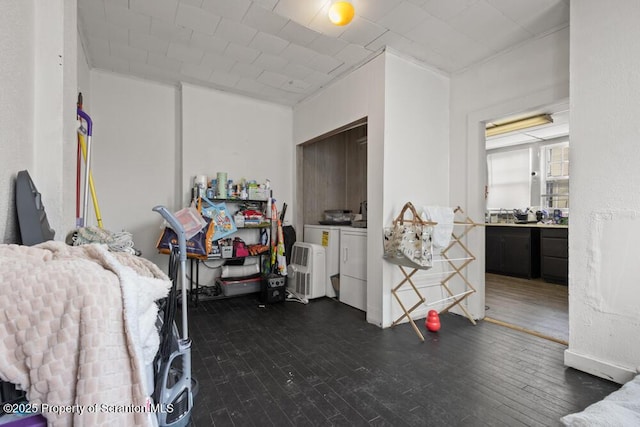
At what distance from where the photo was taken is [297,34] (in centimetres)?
282

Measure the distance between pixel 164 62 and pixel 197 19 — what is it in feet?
3.31

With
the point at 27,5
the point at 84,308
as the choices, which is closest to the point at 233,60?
the point at 27,5

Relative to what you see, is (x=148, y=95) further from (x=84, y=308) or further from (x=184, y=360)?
(x=84, y=308)

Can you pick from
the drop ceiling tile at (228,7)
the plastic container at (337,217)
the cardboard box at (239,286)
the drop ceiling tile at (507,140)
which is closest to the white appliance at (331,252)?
the plastic container at (337,217)

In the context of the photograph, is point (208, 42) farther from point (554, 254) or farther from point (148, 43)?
point (554, 254)

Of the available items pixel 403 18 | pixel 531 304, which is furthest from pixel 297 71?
pixel 531 304

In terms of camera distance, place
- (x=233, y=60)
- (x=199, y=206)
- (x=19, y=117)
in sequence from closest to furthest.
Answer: (x=19, y=117)
(x=233, y=60)
(x=199, y=206)

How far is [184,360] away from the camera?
1.49 metres

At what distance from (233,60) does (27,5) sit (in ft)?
7.07

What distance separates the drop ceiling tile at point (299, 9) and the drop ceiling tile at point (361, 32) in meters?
0.38

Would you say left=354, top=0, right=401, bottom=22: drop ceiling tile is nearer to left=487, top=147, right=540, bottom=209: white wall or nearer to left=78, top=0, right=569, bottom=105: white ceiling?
left=78, top=0, right=569, bottom=105: white ceiling

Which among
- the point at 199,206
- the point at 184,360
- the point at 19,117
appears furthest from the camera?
the point at 199,206

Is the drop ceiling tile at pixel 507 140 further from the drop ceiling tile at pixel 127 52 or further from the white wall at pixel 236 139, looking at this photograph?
the drop ceiling tile at pixel 127 52

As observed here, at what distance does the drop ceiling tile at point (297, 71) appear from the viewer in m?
3.46
